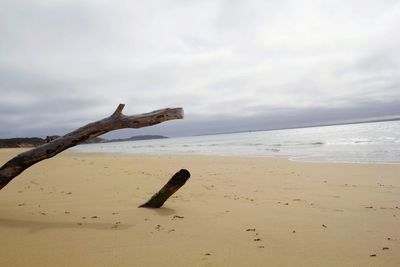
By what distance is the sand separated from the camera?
334 centimetres

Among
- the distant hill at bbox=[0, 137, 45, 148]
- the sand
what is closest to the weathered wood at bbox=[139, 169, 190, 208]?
the sand

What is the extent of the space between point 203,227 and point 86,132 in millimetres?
2107

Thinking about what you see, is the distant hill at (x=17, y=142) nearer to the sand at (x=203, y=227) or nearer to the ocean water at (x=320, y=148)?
the ocean water at (x=320, y=148)

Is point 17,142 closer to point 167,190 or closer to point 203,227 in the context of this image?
point 167,190

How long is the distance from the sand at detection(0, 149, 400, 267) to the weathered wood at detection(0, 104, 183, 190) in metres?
0.76

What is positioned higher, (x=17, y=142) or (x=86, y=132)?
(x=17, y=142)

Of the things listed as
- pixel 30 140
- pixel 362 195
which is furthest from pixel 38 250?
pixel 30 140

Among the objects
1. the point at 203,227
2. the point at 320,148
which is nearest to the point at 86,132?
the point at 203,227

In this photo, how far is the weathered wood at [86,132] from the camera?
476 cm

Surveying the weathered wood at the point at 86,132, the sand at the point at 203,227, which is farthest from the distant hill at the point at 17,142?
the weathered wood at the point at 86,132

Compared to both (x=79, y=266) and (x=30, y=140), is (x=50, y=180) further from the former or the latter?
(x=30, y=140)

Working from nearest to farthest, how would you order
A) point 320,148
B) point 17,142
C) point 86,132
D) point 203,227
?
point 203,227
point 86,132
point 320,148
point 17,142

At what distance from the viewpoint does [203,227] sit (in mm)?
4465

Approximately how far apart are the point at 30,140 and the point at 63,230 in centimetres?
8688
